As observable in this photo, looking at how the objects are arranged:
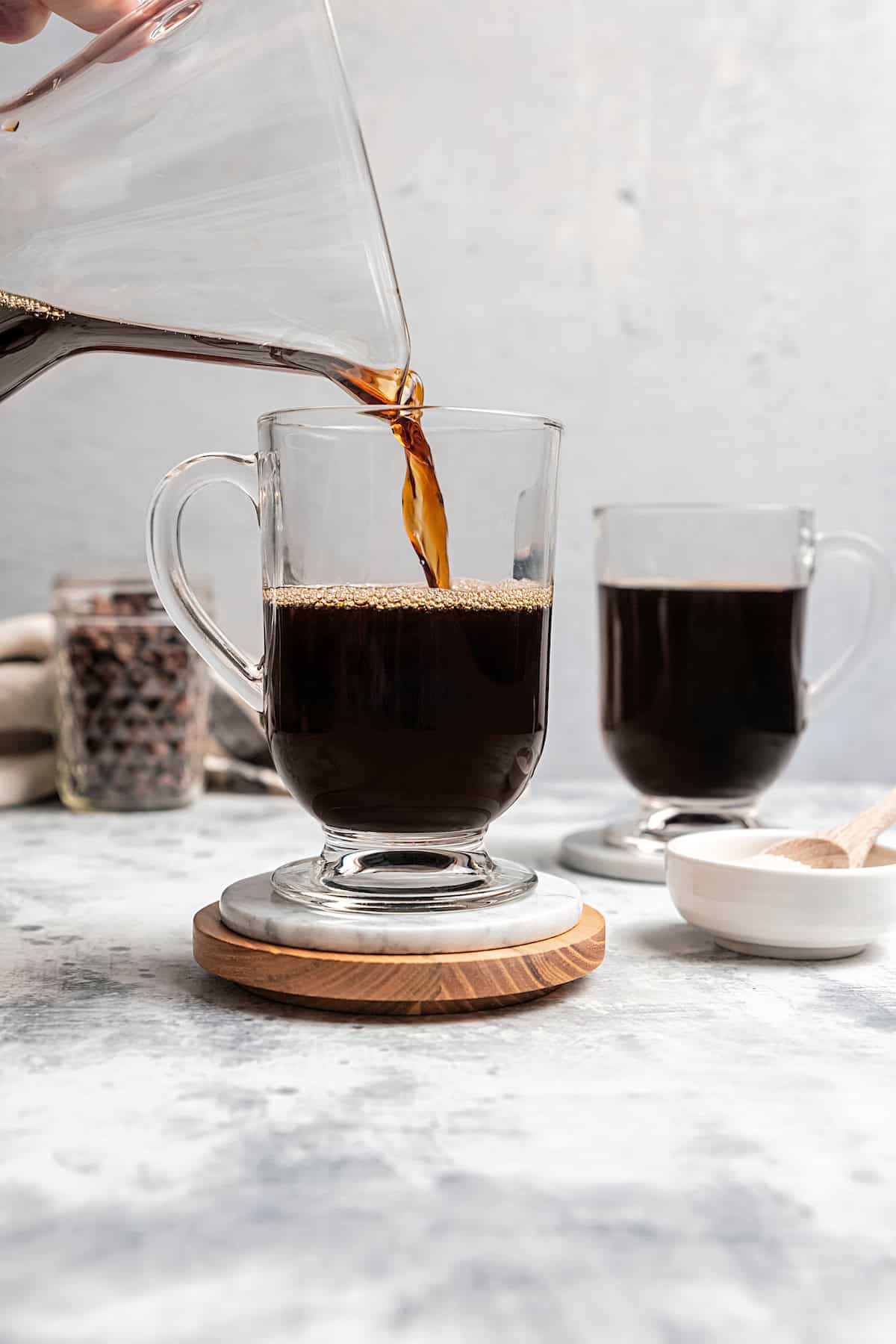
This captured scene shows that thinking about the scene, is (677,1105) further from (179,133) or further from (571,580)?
(571,580)

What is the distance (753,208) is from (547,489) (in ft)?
3.05

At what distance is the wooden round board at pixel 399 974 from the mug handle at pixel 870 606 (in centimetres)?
50

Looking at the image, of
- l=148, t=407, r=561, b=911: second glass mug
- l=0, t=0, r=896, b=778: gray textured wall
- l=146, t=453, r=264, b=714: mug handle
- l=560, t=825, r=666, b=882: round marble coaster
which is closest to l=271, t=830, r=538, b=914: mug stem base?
l=148, t=407, r=561, b=911: second glass mug

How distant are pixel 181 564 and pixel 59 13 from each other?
47cm

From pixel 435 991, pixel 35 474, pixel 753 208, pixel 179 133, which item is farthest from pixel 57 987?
pixel 753 208

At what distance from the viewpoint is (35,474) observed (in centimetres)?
145

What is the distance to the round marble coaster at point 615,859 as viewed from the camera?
952mm

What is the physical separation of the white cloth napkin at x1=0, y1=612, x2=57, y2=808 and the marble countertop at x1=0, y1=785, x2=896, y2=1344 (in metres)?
0.52

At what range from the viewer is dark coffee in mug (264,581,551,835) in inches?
26.3

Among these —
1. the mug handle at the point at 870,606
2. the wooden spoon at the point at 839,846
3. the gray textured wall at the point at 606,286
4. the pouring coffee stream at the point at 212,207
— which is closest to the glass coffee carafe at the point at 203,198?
the pouring coffee stream at the point at 212,207

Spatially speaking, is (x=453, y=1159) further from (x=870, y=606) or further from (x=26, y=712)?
(x=26, y=712)

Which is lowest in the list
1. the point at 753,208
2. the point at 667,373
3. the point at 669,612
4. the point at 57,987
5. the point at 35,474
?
the point at 57,987

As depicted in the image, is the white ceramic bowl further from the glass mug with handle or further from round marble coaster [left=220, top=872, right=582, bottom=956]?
the glass mug with handle

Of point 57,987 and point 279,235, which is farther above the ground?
point 279,235
